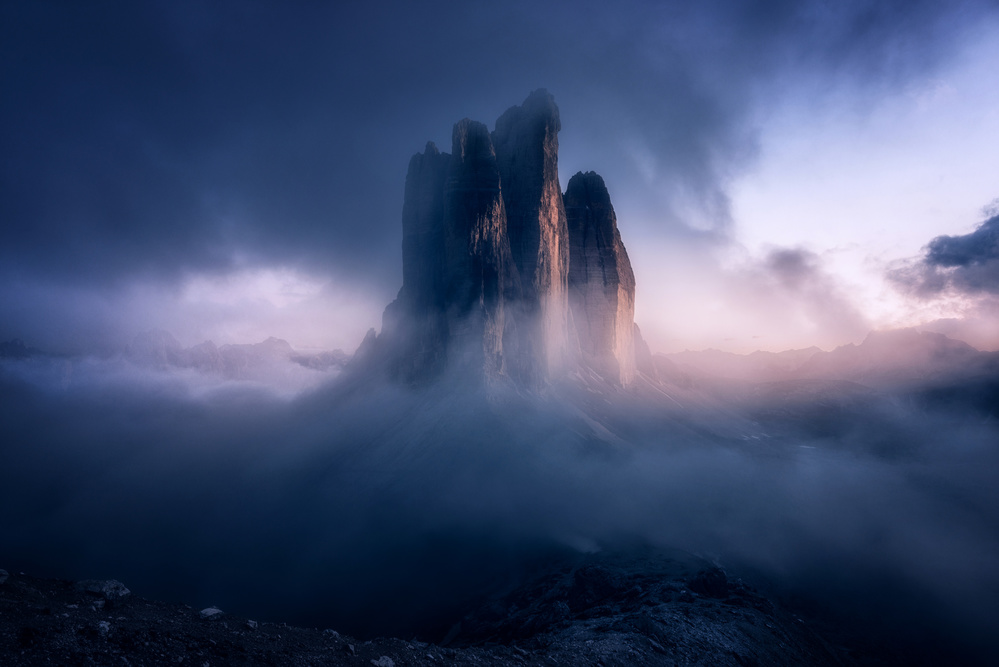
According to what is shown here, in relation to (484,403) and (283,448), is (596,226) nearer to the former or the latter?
(484,403)

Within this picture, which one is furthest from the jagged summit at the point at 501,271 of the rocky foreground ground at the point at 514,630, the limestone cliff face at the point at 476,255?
the rocky foreground ground at the point at 514,630

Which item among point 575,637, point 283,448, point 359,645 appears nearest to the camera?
point 359,645

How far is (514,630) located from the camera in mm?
26875

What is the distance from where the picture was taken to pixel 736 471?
2581 inches

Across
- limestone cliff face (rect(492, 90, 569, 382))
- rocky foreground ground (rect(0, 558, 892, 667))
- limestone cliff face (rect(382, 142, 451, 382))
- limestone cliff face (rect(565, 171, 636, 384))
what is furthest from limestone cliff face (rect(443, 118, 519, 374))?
rocky foreground ground (rect(0, 558, 892, 667))

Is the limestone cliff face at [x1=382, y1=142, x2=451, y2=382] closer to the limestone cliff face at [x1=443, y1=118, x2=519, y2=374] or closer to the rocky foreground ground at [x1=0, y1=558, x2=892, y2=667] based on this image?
the limestone cliff face at [x1=443, y1=118, x2=519, y2=374]

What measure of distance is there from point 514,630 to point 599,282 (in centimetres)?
7420

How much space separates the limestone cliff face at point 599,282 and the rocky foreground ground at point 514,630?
56.2 meters

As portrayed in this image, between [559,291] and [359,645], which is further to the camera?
[559,291]

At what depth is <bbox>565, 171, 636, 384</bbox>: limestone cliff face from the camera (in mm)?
88250

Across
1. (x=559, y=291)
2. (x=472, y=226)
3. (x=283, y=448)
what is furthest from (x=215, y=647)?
(x=559, y=291)

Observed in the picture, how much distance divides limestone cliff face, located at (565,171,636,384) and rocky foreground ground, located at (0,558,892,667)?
184ft

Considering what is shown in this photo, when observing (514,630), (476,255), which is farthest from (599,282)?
(514,630)

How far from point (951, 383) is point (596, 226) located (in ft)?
453
